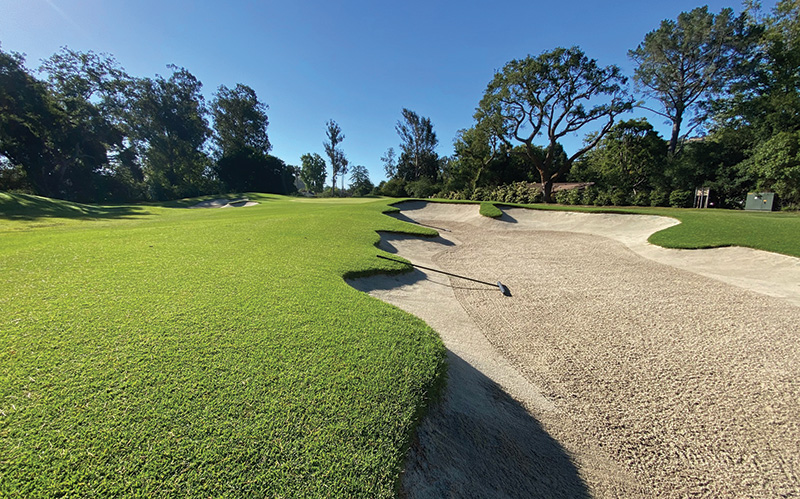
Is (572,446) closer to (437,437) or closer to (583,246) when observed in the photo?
(437,437)

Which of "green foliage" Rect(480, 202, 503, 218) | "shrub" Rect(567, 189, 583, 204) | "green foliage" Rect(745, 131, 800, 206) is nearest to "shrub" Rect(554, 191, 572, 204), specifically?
"shrub" Rect(567, 189, 583, 204)

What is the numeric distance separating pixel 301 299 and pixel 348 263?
87.5 inches

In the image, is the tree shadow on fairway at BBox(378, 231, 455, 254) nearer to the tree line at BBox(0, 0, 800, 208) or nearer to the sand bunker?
the sand bunker

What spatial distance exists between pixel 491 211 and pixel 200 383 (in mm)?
16910

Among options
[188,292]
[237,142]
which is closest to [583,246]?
[188,292]

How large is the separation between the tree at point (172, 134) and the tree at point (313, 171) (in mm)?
21600

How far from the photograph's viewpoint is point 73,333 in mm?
2520

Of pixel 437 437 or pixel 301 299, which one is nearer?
pixel 437 437

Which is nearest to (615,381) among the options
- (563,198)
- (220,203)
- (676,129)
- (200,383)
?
(200,383)

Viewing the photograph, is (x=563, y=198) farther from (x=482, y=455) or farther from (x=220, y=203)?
(x=220, y=203)

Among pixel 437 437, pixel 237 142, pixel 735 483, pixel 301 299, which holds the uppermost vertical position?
pixel 237 142

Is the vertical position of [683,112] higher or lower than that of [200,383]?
higher

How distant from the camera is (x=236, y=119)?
4841cm

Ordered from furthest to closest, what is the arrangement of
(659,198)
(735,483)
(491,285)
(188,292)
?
(659,198)
(491,285)
(188,292)
(735,483)
